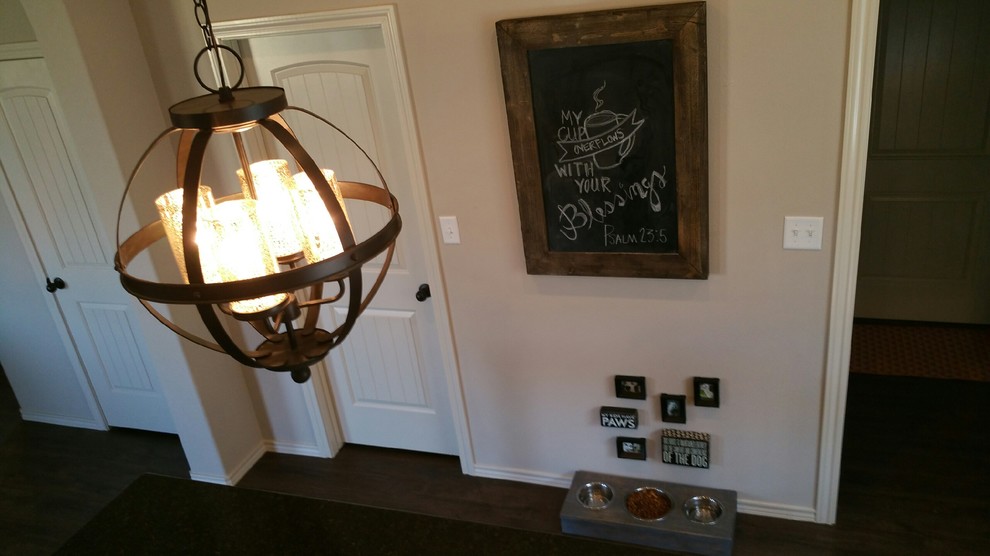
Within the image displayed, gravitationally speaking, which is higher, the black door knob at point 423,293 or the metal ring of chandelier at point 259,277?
the metal ring of chandelier at point 259,277

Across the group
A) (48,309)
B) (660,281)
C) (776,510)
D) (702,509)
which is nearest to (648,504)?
(702,509)

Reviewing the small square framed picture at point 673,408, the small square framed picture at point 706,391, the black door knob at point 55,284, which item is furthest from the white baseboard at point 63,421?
the small square framed picture at point 706,391

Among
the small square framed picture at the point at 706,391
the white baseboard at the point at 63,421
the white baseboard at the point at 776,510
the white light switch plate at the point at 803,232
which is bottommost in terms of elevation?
the white baseboard at the point at 776,510

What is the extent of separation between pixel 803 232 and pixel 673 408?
81cm

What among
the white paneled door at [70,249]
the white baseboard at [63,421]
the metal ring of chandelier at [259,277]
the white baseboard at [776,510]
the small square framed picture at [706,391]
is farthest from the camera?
the white baseboard at [63,421]

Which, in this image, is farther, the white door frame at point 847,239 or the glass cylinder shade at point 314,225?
the white door frame at point 847,239

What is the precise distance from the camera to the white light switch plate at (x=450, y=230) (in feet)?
8.72

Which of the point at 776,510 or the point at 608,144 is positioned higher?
the point at 608,144

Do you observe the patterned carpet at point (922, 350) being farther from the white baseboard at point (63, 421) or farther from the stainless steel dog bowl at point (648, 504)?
the white baseboard at point (63, 421)

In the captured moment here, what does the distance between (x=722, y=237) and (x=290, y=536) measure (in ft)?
5.47

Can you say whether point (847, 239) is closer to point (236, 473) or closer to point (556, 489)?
point (556, 489)

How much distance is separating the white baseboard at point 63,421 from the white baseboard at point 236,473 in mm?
883

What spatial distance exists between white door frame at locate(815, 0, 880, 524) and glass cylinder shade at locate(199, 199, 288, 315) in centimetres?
177

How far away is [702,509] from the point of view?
2.67 metres
